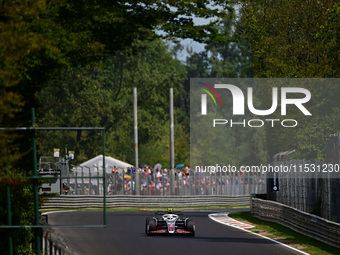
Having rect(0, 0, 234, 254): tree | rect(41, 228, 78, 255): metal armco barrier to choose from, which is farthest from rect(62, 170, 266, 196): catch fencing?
rect(41, 228, 78, 255): metal armco barrier

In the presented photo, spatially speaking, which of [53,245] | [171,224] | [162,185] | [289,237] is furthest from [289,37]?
[53,245]

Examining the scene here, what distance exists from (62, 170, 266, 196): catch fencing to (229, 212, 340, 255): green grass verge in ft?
38.9

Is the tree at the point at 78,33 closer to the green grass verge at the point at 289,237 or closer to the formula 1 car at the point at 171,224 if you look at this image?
the green grass verge at the point at 289,237

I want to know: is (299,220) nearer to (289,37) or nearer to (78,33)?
(78,33)

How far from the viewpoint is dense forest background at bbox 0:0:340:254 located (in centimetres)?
1268

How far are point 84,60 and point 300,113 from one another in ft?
97.1

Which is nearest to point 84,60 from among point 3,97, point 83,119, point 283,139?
point 3,97

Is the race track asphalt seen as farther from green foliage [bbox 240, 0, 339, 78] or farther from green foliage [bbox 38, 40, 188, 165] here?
green foliage [bbox 38, 40, 188, 165]

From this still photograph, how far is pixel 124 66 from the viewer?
83.8 meters

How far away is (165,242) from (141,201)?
69.2ft

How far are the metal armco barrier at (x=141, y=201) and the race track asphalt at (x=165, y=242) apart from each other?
12134 millimetres

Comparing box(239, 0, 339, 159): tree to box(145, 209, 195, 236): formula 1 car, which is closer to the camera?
box(145, 209, 195, 236): formula 1 car

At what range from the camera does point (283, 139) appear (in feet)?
146

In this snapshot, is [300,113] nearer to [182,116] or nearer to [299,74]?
[299,74]
